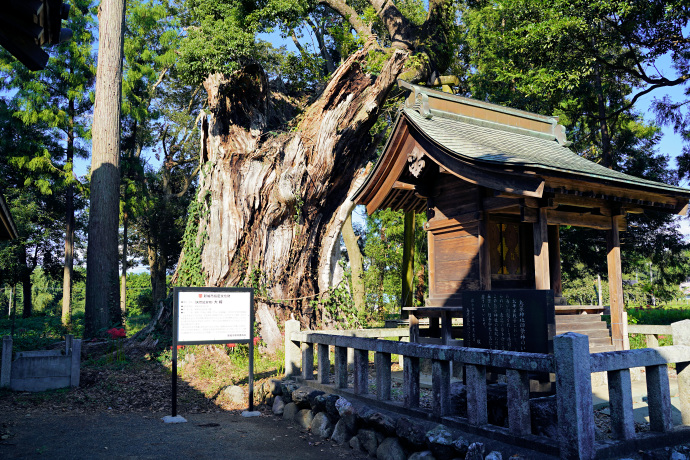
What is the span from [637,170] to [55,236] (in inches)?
1144

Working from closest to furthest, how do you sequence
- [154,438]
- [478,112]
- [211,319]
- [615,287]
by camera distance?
[154,438], [211,319], [615,287], [478,112]

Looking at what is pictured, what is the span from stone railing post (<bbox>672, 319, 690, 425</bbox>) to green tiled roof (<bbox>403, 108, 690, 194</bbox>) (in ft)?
8.75

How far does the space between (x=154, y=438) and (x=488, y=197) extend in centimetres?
629

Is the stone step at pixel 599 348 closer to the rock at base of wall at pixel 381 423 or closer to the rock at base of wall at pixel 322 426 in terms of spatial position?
the rock at base of wall at pixel 381 423

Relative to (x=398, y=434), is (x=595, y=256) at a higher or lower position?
higher

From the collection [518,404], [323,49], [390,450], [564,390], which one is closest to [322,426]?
[390,450]

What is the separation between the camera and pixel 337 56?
2334cm

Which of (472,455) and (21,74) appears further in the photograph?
(21,74)

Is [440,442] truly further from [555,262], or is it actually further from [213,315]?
[555,262]

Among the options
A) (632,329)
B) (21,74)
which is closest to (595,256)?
(632,329)

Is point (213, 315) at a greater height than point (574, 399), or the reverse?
point (213, 315)

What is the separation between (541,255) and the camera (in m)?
8.03

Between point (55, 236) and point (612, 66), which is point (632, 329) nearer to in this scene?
point (612, 66)

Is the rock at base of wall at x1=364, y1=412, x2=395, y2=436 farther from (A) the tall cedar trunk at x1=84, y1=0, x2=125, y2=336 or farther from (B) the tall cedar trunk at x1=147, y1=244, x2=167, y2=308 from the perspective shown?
(B) the tall cedar trunk at x1=147, y1=244, x2=167, y2=308
